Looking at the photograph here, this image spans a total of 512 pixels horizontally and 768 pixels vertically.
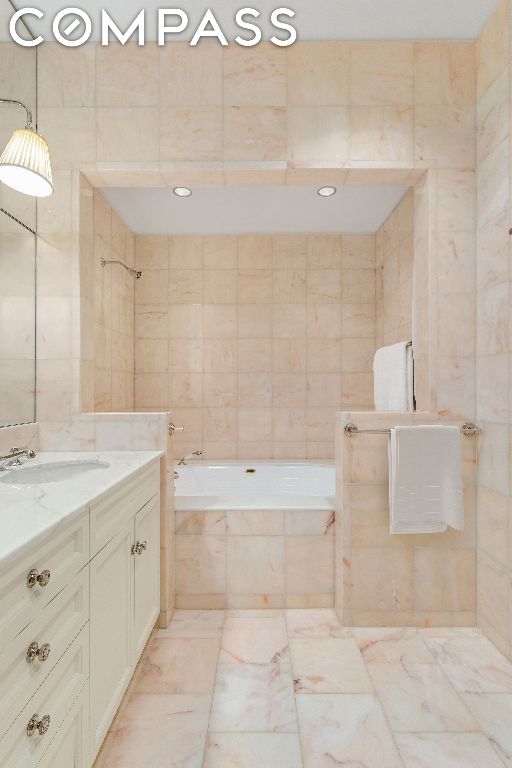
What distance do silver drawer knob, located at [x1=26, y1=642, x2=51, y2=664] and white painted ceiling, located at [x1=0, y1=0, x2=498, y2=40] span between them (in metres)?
2.21

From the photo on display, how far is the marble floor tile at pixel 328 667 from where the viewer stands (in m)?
1.52

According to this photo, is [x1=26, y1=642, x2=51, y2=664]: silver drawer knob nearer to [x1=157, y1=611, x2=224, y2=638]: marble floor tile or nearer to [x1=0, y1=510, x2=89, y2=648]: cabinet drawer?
[x1=0, y1=510, x2=89, y2=648]: cabinet drawer

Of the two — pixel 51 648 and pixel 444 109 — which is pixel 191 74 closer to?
pixel 444 109

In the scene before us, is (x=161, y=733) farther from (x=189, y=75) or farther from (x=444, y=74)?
(x=444, y=74)

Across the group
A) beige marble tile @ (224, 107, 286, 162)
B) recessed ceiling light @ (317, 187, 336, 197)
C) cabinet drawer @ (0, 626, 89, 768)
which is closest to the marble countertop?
cabinet drawer @ (0, 626, 89, 768)

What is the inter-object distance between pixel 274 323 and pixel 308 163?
156cm

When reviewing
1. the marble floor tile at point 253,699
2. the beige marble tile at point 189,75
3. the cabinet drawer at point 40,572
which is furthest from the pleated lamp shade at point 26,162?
the marble floor tile at point 253,699

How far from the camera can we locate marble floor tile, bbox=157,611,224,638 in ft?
6.02

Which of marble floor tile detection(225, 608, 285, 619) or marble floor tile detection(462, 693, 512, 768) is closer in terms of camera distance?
marble floor tile detection(462, 693, 512, 768)

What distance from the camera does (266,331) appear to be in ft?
11.0

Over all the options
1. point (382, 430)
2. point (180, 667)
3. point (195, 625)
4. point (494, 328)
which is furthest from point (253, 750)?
point (494, 328)

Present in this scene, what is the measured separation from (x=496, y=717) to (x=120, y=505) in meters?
1.43

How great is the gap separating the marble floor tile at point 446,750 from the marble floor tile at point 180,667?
67cm

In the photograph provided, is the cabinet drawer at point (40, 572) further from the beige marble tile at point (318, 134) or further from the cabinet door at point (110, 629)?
the beige marble tile at point (318, 134)
